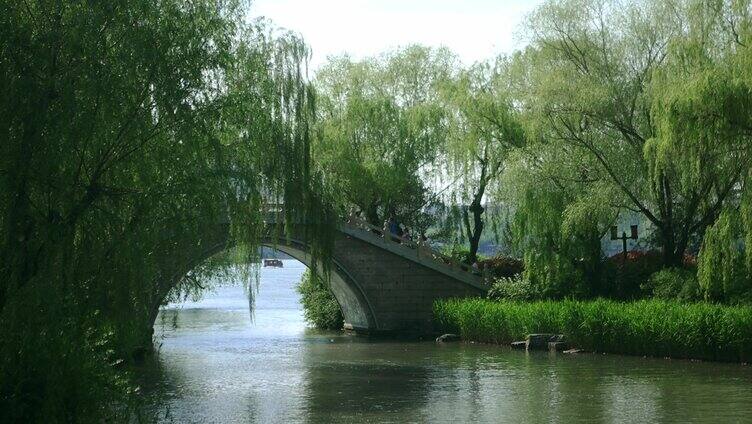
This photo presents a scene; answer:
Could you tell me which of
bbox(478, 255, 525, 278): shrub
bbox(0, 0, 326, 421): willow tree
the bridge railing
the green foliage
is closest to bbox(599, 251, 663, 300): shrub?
bbox(478, 255, 525, 278): shrub

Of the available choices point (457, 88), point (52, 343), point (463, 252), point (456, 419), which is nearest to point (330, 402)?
point (456, 419)

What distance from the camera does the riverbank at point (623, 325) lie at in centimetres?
2312

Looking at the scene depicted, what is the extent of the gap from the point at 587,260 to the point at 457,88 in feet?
24.0

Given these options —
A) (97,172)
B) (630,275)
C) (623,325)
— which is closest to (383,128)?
(630,275)

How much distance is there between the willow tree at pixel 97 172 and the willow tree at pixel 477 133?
16.3m

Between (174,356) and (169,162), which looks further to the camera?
(174,356)

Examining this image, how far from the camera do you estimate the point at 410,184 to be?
3628 centimetres

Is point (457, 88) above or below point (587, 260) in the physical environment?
above

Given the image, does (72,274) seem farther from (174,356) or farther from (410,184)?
(410,184)

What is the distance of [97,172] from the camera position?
12375 mm

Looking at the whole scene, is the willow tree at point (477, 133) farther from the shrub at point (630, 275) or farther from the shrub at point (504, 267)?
the shrub at point (630, 275)

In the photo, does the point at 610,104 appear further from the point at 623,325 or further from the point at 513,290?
the point at 513,290

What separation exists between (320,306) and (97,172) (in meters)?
27.6

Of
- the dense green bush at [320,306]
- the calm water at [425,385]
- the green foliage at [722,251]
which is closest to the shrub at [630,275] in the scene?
the calm water at [425,385]
